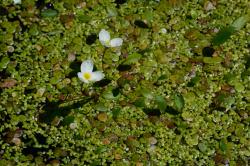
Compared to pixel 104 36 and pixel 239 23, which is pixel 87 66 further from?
pixel 239 23

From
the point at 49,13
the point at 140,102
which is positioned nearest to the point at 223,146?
the point at 140,102

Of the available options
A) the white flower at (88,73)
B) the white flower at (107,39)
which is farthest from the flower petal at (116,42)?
the white flower at (88,73)

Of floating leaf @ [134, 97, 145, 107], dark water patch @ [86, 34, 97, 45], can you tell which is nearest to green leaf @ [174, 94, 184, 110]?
floating leaf @ [134, 97, 145, 107]

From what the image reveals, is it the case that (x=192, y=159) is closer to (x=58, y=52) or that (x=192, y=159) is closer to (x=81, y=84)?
(x=81, y=84)

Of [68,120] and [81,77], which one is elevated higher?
[81,77]

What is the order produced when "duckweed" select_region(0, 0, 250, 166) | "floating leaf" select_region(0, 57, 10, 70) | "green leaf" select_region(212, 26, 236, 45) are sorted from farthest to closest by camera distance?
"green leaf" select_region(212, 26, 236, 45) < "floating leaf" select_region(0, 57, 10, 70) < "duckweed" select_region(0, 0, 250, 166)

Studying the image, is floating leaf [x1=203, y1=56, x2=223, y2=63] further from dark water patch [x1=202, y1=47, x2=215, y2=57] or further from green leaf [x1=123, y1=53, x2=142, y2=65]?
green leaf [x1=123, y1=53, x2=142, y2=65]
